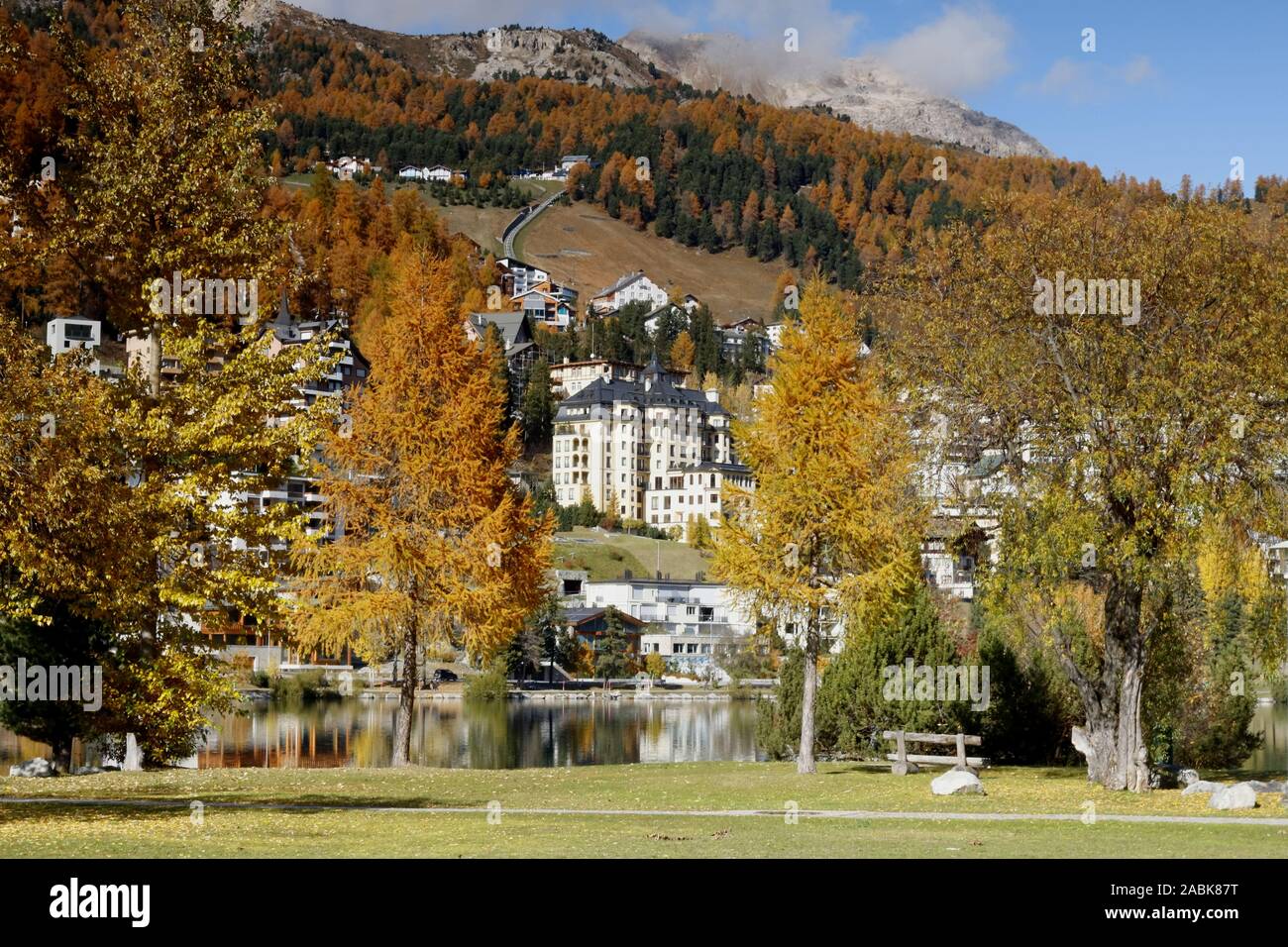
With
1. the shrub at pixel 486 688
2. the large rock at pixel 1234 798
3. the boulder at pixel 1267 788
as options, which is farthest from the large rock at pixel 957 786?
the shrub at pixel 486 688

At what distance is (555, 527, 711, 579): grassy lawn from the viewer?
159m

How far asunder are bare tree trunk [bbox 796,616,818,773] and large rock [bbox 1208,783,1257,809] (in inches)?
464

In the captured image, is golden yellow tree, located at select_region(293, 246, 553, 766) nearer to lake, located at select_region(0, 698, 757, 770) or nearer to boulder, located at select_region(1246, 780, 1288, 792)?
boulder, located at select_region(1246, 780, 1288, 792)

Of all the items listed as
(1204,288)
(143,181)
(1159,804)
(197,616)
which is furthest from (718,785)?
(143,181)

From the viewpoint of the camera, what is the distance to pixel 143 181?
2800 centimetres

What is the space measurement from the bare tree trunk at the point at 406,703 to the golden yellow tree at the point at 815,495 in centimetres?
819

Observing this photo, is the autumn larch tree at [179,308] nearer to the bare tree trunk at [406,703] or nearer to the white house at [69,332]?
the bare tree trunk at [406,703]

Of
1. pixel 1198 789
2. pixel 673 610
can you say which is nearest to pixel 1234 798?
pixel 1198 789

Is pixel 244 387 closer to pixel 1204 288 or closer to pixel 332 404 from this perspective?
pixel 332 404

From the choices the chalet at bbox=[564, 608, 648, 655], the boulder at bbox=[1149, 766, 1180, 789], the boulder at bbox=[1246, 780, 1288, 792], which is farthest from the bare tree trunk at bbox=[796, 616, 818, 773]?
the chalet at bbox=[564, 608, 648, 655]

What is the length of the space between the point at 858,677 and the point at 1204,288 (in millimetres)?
15102

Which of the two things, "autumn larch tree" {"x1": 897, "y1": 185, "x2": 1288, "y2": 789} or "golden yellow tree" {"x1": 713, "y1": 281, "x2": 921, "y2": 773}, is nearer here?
"autumn larch tree" {"x1": 897, "y1": 185, "x2": 1288, "y2": 789}

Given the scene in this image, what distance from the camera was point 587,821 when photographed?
22.2 m
